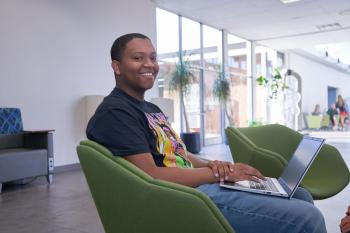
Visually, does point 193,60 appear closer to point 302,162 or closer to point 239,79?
point 239,79

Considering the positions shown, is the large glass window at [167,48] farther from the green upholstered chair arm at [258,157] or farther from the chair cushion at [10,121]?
the green upholstered chair arm at [258,157]

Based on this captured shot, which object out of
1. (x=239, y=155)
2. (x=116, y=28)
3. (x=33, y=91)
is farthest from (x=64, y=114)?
(x=239, y=155)

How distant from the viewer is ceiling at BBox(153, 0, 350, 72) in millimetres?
7504

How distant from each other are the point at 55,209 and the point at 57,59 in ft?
9.14

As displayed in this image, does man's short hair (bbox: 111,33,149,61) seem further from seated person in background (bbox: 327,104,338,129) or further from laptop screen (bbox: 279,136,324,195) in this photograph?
seated person in background (bbox: 327,104,338,129)

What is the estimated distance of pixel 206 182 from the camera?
4.42 ft

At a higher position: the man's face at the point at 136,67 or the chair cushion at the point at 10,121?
the man's face at the point at 136,67

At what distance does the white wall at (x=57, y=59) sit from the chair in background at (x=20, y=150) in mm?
315

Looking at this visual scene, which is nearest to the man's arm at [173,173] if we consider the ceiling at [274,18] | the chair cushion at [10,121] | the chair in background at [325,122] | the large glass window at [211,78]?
the chair cushion at [10,121]

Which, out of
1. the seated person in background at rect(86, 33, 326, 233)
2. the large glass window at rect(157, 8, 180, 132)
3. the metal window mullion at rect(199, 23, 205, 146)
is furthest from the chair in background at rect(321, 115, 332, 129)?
the seated person in background at rect(86, 33, 326, 233)

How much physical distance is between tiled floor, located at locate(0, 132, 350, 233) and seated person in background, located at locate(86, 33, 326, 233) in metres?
1.54

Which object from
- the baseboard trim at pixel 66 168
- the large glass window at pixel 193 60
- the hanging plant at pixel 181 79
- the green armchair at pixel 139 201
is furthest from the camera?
the large glass window at pixel 193 60

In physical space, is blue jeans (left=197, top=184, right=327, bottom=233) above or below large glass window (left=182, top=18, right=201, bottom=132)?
below

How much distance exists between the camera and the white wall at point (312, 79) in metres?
14.9
